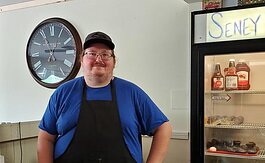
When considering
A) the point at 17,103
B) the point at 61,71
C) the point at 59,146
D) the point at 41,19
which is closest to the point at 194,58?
the point at 59,146

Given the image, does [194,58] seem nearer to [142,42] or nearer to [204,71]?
[204,71]

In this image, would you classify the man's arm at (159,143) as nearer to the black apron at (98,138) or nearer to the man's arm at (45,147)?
the black apron at (98,138)

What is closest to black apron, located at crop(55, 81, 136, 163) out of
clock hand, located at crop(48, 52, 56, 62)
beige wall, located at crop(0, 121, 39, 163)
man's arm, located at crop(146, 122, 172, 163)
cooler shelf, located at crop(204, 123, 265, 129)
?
man's arm, located at crop(146, 122, 172, 163)

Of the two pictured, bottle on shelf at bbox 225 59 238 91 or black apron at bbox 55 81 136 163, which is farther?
bottle on shelf at bbox 225 59 238 91

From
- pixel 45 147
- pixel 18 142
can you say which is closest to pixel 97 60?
pixel 45 147

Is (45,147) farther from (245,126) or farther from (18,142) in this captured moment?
(245,126)

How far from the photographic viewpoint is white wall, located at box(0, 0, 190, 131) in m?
2.75

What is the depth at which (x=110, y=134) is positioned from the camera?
154 cm

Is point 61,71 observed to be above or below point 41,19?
below

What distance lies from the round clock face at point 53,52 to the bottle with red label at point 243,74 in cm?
158

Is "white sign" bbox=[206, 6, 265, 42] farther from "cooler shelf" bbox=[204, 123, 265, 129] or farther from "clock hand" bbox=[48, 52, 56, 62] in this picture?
"clock hand" bbox=[48, 52, 56, 62]

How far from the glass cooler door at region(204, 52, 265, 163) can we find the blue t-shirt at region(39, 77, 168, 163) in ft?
2.81

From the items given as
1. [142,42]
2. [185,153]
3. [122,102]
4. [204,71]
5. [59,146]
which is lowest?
[185,153]

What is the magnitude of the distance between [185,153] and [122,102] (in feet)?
4.38
